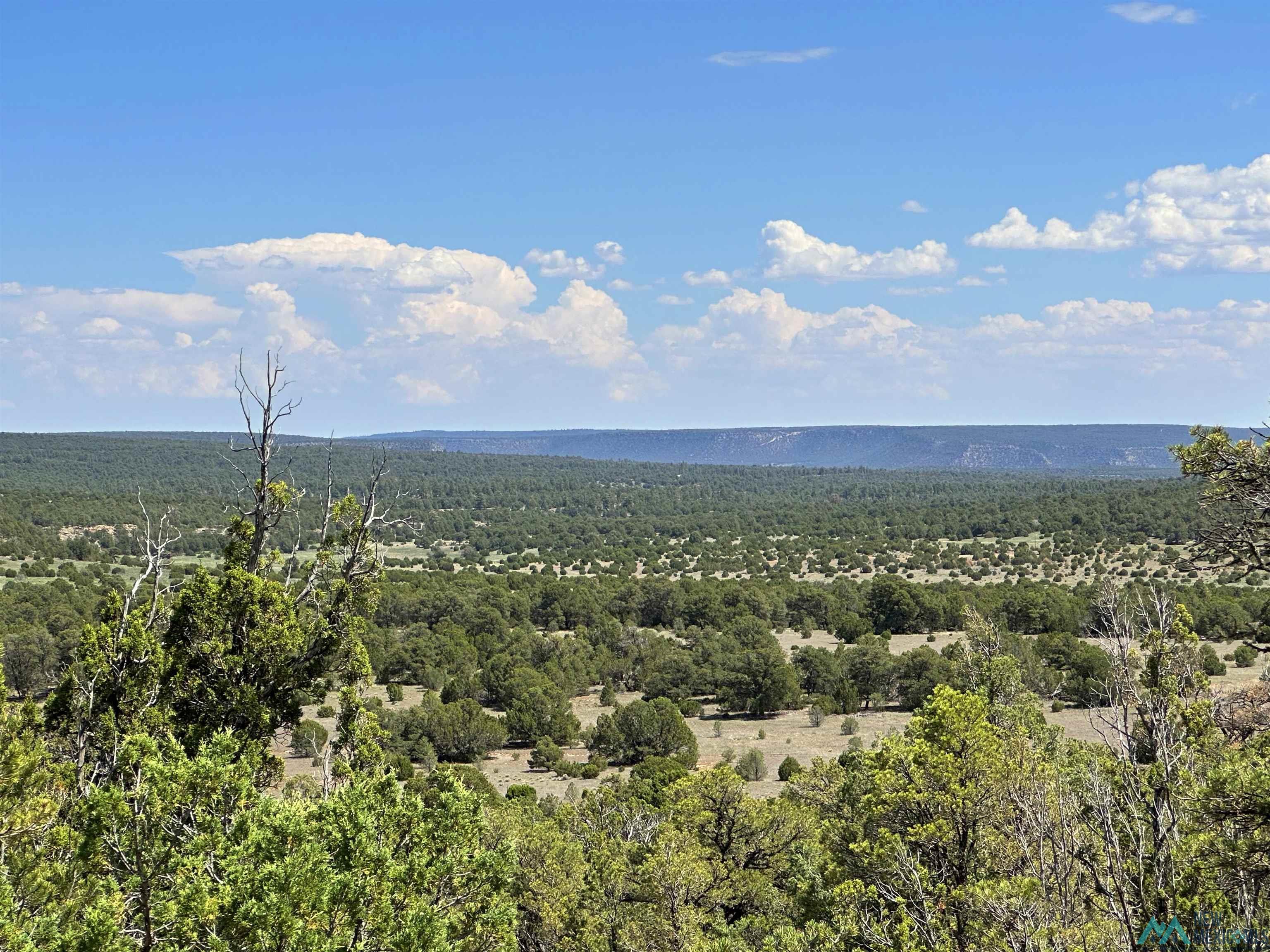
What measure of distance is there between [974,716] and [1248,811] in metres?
4.96

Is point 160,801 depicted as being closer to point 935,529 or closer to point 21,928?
point 21,928

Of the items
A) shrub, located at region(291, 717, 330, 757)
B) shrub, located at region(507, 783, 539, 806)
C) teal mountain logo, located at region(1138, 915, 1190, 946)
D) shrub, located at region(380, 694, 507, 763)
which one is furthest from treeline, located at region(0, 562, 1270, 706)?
teal mountain logo, located at region(1138, 915, 1190, 946)

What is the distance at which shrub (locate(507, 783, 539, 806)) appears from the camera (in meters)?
31.7

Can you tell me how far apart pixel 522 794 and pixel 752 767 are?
9.32 metres

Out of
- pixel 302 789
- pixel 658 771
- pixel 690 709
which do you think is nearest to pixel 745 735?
pixel 690 709

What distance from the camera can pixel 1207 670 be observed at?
4550cm

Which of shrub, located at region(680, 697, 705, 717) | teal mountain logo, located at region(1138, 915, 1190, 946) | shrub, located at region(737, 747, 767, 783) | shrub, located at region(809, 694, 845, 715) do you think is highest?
teal mountain logo, located at region(1138, 915, 1190, 946)

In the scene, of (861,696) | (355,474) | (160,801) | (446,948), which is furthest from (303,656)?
(355,474)

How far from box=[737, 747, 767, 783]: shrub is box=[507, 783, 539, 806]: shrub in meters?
7.78

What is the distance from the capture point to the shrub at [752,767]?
38.0 metres

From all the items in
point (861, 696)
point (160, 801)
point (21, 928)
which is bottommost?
point (861, 696)

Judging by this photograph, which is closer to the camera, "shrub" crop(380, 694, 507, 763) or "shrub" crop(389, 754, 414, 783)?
"shrub" crop(389, 754, 414, 783)

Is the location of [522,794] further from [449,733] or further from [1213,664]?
[1213,664]

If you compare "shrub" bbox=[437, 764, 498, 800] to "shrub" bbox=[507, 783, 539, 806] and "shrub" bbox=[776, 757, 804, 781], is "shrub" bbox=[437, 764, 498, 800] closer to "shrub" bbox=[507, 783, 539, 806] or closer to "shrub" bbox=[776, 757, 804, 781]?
"shrub" bbox=[507, 783, 539, 806]
